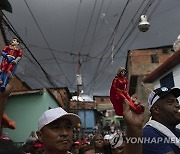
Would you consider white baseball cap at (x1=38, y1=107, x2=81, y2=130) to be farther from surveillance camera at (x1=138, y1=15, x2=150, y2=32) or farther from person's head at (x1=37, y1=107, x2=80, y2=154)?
surveillance camera at (x1=138, y1=15, x2=150, y2=32)

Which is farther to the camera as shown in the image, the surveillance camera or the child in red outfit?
the surveillance camera

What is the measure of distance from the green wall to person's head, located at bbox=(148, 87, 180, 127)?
37.1 feet

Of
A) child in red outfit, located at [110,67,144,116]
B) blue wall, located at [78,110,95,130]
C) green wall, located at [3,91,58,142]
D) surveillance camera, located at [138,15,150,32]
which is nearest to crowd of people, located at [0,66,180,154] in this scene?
child in red outfit, located at [110,67,144,116]

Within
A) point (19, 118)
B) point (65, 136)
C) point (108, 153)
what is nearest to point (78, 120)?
point (65, 136)

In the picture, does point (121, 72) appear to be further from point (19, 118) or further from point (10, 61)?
point (19, 118)

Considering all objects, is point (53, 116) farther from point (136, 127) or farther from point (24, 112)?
point (24, 112)

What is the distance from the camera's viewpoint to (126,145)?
1801mm

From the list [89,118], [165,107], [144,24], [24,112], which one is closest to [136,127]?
[165,107]

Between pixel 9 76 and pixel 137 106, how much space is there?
1194mm

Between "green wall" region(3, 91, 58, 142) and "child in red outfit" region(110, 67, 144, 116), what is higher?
"green wall" region(3, 91, 58, 142)

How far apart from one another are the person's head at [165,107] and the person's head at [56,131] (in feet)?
2.98

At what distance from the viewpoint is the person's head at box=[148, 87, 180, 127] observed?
2912 mm

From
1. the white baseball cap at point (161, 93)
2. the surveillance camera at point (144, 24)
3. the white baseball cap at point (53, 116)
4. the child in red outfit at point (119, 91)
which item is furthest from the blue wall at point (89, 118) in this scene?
the child in red outfit at point (119, 91)

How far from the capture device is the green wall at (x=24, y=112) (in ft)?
44.7
